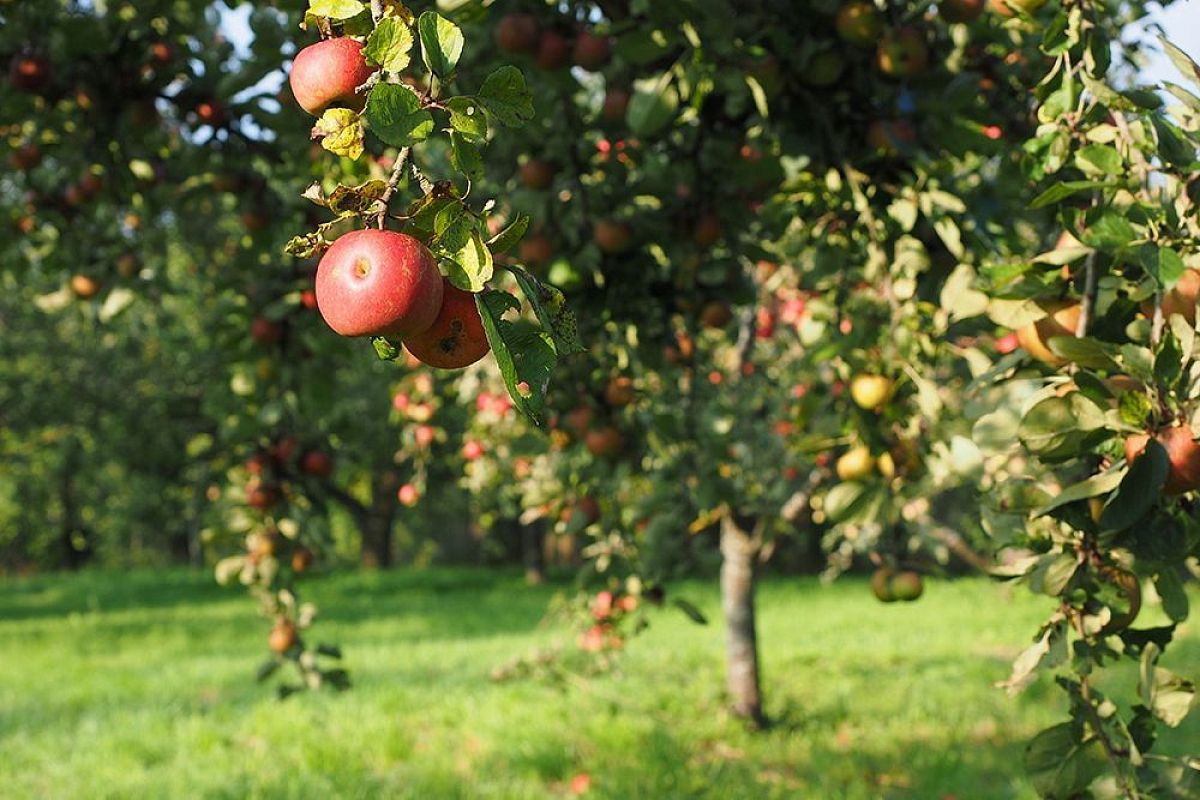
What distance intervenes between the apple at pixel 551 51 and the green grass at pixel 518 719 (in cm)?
282

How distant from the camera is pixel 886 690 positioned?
21.6 feet

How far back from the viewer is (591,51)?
2.45 m

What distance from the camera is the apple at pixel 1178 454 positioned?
4.23 ft

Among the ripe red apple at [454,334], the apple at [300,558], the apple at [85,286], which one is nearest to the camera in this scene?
the ripe red apple at [454,334]

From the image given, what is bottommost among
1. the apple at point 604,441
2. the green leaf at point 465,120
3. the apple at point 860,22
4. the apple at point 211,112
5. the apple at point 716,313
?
the apple at point 604,441

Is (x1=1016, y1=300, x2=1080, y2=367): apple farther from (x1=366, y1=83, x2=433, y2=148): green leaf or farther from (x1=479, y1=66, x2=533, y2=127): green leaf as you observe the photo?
(x1=366, y1=83, x2=433, y2=148): green leaf

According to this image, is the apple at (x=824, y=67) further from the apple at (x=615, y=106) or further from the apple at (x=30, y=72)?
the apple at (x=30, y=72)

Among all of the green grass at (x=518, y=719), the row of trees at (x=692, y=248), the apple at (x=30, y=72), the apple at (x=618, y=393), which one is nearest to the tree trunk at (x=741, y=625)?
the green grass at (x=518, y=719)

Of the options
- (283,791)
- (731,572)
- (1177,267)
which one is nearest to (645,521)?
(283,791)

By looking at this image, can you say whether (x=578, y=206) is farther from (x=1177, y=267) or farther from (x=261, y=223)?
(x=1177, y=267)

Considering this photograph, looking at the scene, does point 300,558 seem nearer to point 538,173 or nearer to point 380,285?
point 538,173

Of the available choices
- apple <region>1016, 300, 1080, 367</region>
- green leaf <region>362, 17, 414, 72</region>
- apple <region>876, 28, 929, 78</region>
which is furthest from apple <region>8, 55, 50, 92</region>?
apple <region>1016, 300, 1080, 367</region>

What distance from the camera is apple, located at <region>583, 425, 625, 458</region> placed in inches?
112

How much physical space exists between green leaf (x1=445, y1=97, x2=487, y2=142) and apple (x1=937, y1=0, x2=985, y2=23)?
5.94 feet
